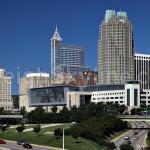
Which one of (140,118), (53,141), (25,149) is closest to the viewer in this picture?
(25,149)

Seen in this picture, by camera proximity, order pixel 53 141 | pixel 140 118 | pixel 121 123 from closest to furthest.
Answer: pixel 53 141 < pixel 121 123 < pixel 140 118

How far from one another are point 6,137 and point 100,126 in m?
26.0

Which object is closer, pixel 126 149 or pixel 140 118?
pixel 126 149

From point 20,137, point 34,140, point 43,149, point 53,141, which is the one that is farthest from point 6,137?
point 43,149

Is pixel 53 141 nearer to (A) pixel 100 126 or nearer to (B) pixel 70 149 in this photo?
(B) pixel 70 149

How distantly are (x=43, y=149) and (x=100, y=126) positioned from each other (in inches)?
1753

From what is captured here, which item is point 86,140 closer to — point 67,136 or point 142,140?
point 67,136

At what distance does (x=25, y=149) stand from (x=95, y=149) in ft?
45.6

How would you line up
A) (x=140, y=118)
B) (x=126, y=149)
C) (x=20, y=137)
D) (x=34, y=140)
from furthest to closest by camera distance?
(x=140, y=118) → (x=20, y=137) → (x=34, y=140) → (x=126, y=149)

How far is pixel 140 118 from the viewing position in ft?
620

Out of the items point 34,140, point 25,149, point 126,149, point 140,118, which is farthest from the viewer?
point 140,118

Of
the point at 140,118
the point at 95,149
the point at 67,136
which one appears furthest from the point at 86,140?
the point at 140,118

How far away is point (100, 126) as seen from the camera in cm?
14675

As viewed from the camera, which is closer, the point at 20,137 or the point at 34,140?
the point at 34,140
